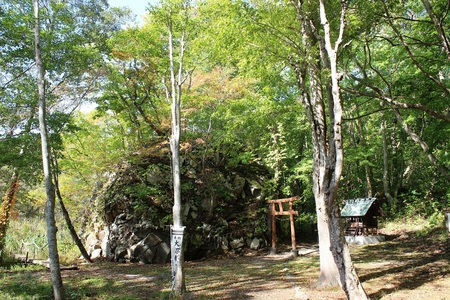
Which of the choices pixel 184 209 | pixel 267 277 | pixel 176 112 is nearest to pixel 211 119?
pixel 184 209

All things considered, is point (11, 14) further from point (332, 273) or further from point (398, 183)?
point (398, 183)

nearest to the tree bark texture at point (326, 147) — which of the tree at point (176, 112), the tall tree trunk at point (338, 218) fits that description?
the tall tree trunk at point (338, 218)

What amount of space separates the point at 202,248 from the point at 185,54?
774cm

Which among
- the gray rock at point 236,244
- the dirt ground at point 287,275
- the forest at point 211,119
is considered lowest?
the dirt ground at point 287,275

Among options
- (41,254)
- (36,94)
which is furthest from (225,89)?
(41,254)

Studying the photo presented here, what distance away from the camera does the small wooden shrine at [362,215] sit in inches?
533

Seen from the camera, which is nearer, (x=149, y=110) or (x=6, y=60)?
(x=6, y=60)

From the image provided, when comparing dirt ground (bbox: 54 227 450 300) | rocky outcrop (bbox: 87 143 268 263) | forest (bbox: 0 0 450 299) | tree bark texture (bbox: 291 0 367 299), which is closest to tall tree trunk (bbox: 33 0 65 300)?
forest (bbox: 0 0 450 299)

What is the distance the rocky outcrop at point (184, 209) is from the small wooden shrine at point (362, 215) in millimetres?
3707

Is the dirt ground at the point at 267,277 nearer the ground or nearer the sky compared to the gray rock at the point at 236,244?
nearer the ground

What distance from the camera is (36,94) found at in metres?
9.68

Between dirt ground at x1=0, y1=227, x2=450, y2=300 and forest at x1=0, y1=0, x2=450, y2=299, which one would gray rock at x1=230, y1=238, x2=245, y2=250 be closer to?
forest at x1=0, y1=0, x2=450, y2=299

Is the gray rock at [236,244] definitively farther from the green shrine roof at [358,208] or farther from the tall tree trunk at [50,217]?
the tall tree trunk at [50,217]

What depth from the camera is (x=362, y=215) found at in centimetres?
1325
